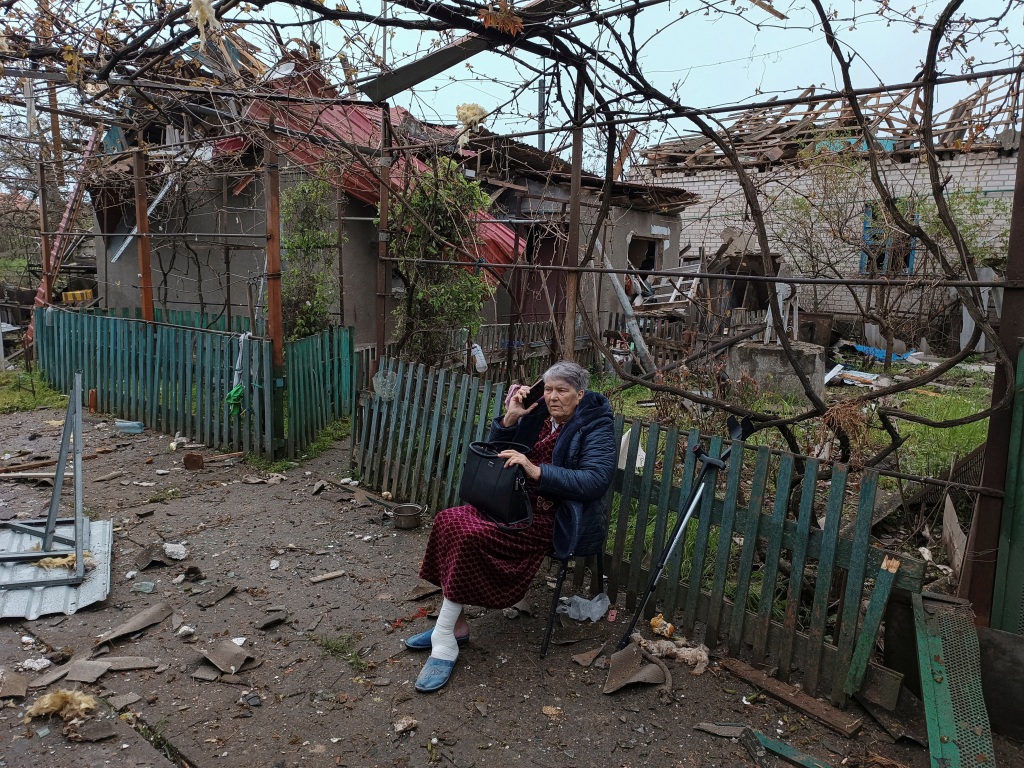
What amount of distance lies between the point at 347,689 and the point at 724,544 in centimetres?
197

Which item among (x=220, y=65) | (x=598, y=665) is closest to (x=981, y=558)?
(x=598, y=665)

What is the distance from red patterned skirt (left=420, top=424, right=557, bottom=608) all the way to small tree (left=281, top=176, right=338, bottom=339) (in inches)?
216

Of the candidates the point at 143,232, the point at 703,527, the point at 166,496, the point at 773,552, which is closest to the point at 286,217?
the point at 143,232

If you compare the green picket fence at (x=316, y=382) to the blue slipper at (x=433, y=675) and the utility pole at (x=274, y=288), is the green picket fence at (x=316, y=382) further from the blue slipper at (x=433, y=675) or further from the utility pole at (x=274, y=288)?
the blue slipper at (x=433, y=675)

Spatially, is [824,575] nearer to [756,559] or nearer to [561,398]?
[756,559]

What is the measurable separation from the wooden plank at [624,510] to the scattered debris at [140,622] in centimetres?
258

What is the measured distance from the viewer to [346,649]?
3559mm

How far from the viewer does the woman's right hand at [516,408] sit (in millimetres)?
3775

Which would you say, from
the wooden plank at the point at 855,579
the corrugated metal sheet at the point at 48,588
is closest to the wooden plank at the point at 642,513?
the wooden plank at the point at 855,579

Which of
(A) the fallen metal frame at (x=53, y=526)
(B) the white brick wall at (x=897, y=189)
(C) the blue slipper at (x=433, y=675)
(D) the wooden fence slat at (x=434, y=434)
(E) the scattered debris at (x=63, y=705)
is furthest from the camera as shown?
(B) the white brick wall at (x=897, y=189)

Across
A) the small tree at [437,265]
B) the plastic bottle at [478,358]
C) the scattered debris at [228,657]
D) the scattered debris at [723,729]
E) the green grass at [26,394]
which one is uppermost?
the small tree at [437,265]

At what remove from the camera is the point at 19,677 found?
324 centimetres

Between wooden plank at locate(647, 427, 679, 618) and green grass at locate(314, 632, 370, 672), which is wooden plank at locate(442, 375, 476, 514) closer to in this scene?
green grass at locate(314, 632, 370, 672)

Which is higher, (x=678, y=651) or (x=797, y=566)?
(x=797, y=566)
